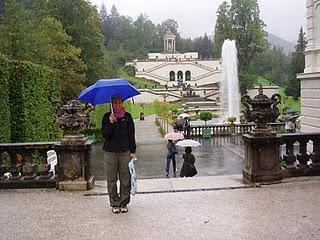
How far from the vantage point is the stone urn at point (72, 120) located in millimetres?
8648

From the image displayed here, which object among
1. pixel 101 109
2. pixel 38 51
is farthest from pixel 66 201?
pixel 101 109

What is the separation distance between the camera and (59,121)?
8.66m

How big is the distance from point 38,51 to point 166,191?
2548 centimetres

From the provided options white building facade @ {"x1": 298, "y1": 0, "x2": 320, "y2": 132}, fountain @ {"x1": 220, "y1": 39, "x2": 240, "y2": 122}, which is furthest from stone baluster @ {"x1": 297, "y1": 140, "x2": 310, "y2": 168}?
fountain @ {"x1": 220, "y1": 39, "x2": 240, "y2": 122}

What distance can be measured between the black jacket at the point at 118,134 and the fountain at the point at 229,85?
36.2m

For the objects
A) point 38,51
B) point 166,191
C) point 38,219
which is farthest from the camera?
point 38,51

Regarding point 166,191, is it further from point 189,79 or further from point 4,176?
point 189,79

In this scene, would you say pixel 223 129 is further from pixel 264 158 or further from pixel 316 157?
pixel 264 158

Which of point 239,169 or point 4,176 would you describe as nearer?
point 4,176

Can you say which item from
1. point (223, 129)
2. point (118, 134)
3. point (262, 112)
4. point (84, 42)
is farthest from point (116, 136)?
point (84, 42)

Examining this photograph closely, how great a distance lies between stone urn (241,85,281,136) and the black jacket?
8.10 ft

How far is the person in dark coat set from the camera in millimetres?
7230

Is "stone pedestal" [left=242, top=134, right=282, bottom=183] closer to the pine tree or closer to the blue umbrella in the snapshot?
the blue umbrella

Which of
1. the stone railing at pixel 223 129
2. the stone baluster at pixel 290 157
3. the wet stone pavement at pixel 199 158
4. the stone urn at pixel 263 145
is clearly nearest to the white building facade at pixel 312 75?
the wet stone pavement at pixel 199 158
